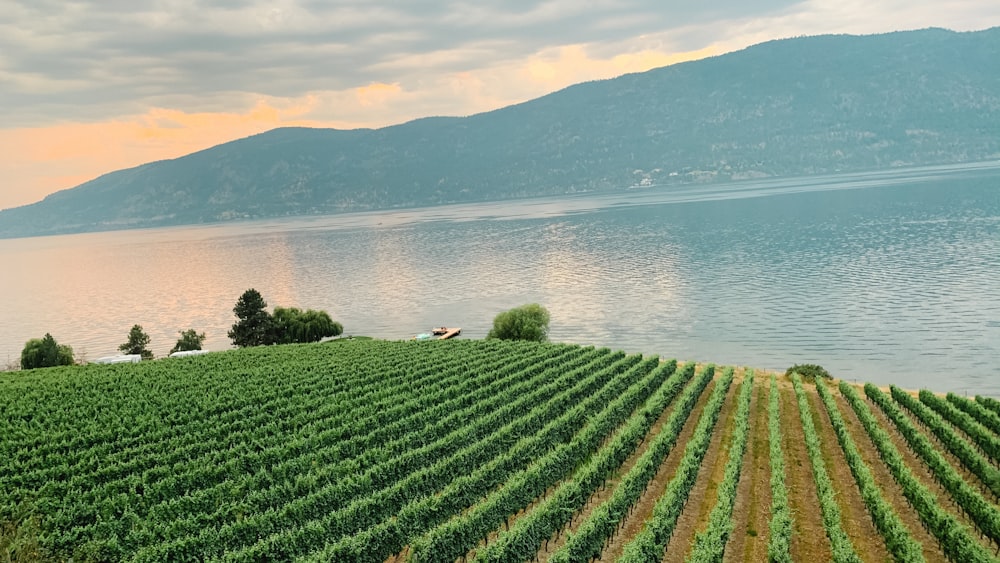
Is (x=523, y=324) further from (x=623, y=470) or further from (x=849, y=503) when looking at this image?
(x=849, y=503)

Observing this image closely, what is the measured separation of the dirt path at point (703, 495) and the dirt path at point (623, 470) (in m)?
1.75

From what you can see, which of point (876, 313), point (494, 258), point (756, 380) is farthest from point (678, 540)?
point (494, 258)

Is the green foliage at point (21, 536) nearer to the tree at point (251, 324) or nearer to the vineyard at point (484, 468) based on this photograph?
the vineyard at point (484, 468)

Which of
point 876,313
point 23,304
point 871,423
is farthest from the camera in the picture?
point 23,304

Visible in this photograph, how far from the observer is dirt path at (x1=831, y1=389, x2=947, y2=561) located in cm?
2595

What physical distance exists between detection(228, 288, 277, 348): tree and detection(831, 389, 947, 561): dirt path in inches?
2847

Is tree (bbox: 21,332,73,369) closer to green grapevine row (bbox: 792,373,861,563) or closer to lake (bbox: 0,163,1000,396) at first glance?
lake (bbox: 0,163,1000,396)

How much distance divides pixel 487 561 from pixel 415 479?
7.42m

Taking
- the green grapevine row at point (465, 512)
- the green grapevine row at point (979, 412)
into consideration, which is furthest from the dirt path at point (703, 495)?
the green grapevine row at point (979, 412)

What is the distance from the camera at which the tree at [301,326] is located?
88188 mm

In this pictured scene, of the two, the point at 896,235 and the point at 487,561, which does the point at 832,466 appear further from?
the point at 896,235

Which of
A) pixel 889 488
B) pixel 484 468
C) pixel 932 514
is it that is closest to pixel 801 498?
pixel 889 488

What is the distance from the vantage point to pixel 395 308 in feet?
396

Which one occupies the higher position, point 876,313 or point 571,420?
point 571,420
